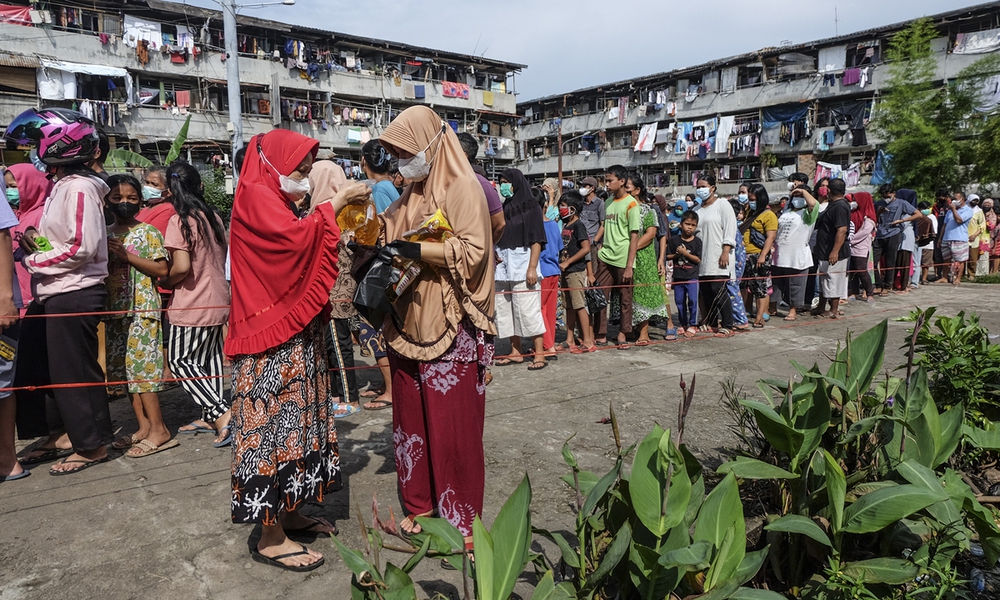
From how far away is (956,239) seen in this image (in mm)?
11930

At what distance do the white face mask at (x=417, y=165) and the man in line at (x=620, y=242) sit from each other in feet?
13.5

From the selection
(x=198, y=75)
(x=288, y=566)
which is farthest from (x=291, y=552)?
(x=198, y=75)

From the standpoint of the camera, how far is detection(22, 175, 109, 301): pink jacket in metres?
3.54

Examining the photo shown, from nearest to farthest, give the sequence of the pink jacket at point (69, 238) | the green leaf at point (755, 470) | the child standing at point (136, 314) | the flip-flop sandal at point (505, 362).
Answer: the green leaf at point (755, 470)
the pink jacket at point (69, 238)
the child standing at point (136, 314)
the flip-flop sandal at point (505, 362)

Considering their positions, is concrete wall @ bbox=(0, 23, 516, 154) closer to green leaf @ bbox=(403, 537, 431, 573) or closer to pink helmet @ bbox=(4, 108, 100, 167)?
pink helmet @ bbox=(4, 108, 100, 167)

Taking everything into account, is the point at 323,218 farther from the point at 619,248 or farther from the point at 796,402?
the point at 619,248

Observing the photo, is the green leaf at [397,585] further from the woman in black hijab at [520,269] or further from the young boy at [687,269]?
the young boy at [687,269]

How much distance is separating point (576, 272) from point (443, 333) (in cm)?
427

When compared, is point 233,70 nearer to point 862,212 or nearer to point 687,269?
point 687,269

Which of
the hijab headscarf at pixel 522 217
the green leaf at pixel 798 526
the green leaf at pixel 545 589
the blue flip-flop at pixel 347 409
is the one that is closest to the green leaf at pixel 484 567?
the green leaf at pixel 545 589

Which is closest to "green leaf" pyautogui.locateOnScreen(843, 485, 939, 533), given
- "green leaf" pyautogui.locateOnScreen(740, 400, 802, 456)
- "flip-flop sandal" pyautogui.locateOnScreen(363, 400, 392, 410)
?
"green leaf" pyautogui.locateOnScreen(740, 400, 802, 456)

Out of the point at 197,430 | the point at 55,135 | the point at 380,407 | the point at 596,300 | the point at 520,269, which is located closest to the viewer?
the point at 55,135

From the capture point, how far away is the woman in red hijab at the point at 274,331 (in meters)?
2.60

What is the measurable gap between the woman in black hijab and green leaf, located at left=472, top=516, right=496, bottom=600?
399 cm
